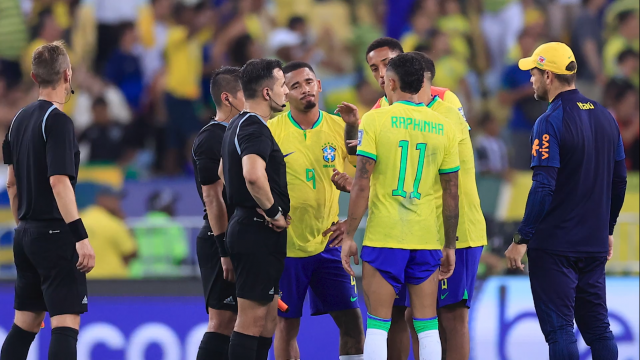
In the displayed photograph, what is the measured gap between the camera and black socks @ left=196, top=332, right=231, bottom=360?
20.8 ft

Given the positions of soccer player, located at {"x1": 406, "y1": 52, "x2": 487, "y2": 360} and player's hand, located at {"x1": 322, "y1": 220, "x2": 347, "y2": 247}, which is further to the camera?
player's hand, located at {"x1": 322, "y1": 220, "x2": 347, "y2": 247}

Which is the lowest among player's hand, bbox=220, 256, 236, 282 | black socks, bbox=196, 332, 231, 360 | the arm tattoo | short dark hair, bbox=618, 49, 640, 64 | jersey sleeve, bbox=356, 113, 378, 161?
black socks, bbox=196, 332, 231, 360

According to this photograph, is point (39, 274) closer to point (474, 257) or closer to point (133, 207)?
point (474, 257)

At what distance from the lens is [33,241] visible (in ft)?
18.8

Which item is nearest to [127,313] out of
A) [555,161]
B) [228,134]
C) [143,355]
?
[143,355]

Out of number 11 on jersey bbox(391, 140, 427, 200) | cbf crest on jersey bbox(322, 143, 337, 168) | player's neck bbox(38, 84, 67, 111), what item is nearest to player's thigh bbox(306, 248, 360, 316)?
cbf crest on jersey bbox(322, 143, 337, 168)

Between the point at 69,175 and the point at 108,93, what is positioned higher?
the point at 108,93

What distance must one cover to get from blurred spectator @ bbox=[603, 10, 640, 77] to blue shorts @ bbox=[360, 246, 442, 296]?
798 centimetres

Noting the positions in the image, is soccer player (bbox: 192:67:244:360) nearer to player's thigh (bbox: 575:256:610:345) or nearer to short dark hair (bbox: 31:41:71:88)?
short dark hair (bbox: 31:41:71:88)

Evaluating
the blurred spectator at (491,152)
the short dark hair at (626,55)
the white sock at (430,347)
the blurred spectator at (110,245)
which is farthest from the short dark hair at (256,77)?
the short dark hair at (626,55)

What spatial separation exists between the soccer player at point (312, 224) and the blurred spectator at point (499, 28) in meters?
7.10

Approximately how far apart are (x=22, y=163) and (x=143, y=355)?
11.1 feet

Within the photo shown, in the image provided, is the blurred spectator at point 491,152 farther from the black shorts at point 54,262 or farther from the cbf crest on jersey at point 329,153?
the black shorts at point 54,262

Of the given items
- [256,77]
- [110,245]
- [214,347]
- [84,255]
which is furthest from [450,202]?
[110,245]
